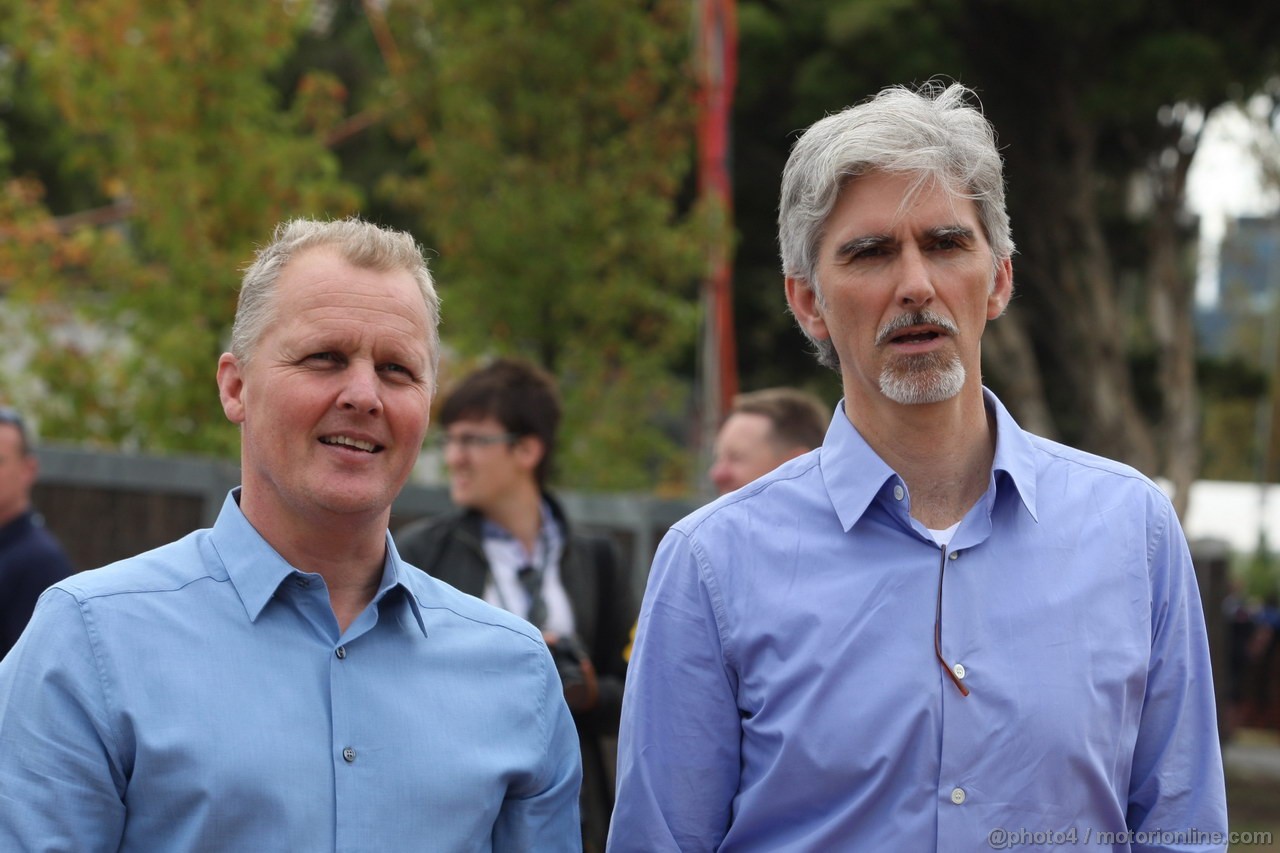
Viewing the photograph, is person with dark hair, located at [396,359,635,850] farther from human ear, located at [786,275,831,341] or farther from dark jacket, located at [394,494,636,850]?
human ear, located at [786,275,831,341]

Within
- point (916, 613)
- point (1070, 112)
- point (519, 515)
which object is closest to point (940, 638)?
point (916, 613)

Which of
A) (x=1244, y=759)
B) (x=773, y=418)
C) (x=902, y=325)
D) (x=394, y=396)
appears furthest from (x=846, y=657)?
(x=1244, y=759)

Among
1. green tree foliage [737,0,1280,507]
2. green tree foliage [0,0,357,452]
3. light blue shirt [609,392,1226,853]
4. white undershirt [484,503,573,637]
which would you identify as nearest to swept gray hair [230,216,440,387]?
light blue shirt [609,392,1226,853]

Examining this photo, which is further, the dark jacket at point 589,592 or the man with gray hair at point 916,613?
the dark jacket at point 589,592

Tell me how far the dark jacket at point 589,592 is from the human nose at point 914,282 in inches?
81.3

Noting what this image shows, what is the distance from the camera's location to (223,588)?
246cm

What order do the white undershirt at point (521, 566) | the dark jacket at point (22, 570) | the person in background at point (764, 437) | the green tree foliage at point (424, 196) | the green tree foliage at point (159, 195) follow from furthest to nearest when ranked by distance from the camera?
the green tree foliage at point (424, 196) < the green tree foliage at point (159, 195) < the dark jacket at point (22, 570) < the person in background at point (764, 437) < the white undershirt at point (521, 566)

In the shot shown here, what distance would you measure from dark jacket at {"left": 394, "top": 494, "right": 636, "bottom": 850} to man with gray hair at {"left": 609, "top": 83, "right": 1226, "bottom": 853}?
1.75 meters

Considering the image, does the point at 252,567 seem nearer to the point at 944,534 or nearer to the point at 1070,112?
the point at 944,534

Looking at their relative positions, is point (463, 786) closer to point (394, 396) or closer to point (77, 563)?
point (394, 396)

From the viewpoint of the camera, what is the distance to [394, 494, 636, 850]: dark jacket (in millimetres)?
4461

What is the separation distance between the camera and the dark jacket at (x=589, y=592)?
14.6 ft

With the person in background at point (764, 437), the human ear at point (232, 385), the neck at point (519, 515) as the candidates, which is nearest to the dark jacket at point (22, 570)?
the neck at point (519, 515)

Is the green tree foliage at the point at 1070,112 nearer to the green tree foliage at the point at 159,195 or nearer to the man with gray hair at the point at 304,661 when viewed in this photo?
the green tree foliage at the point at 159,195
